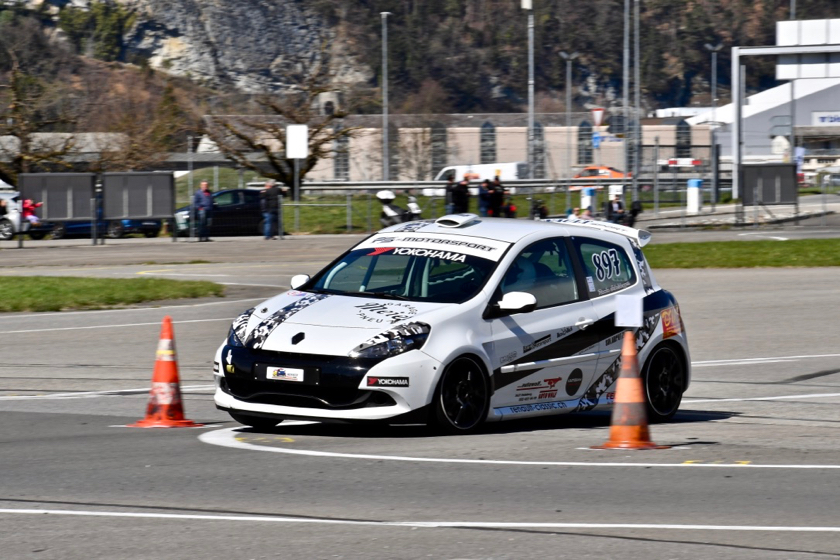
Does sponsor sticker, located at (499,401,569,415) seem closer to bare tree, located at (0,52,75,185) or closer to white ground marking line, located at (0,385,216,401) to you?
white ground marking line, located at (0,385,216,401)

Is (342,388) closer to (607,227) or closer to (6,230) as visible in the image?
(607,227)

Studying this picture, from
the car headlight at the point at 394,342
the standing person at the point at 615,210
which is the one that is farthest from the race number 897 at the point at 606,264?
the standing person at the point at 615,210

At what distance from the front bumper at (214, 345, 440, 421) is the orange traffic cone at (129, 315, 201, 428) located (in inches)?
38.3

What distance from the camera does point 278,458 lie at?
27.2 feet

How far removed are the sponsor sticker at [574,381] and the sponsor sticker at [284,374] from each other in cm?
217

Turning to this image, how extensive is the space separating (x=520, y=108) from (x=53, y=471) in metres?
159

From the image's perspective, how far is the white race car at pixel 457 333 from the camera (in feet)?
29.3

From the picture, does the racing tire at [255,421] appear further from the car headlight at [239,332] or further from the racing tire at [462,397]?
the racing tire at [462,397]

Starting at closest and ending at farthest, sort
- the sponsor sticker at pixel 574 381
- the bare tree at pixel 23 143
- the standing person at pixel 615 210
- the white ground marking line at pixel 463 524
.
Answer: the white ground marking line at pixel 463 524 → the sponsor sticker at pixel 574 381 → the standing person at pixel 615 210 → the bare tree at pixel 23 143

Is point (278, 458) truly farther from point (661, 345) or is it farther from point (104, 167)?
point (104, 167)

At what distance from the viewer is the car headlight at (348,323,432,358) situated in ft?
29.0

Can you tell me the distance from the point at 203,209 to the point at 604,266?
2766cm

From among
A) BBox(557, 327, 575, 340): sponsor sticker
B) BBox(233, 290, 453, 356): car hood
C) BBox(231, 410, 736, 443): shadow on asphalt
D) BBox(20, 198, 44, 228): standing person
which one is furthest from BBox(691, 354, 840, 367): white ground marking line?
BBox(20, 198, 44, 228): standing person

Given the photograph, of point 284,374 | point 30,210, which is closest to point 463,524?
point 284,374
